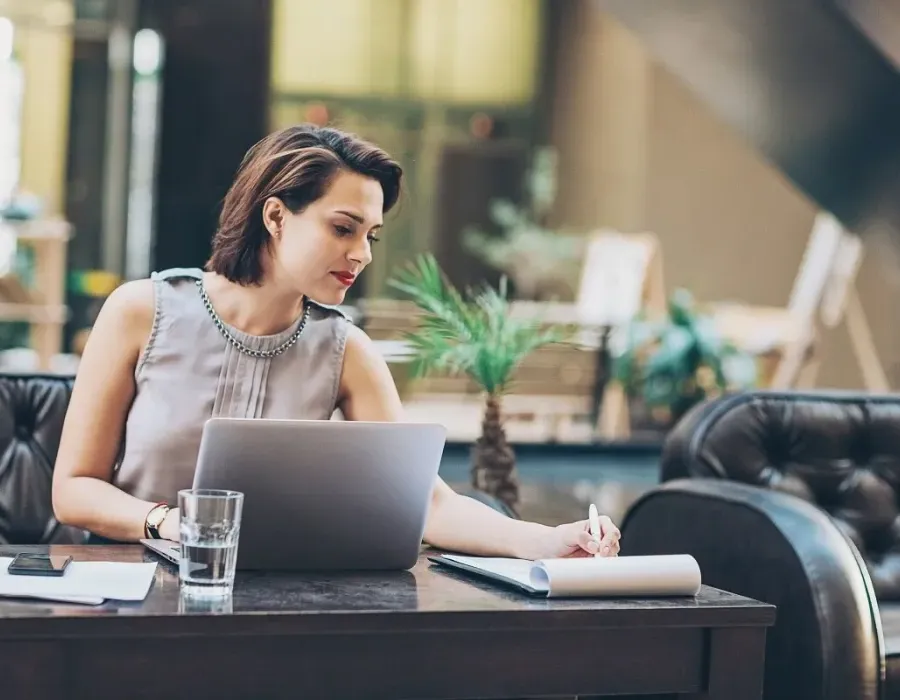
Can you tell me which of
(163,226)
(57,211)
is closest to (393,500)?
(163,226)

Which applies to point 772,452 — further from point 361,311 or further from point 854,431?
point 361,311

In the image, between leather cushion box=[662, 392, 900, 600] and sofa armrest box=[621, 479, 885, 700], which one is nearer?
sofa armrest box=[621, 479, 885, 700]

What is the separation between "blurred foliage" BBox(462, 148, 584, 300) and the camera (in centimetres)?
797

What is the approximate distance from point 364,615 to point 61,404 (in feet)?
4.00

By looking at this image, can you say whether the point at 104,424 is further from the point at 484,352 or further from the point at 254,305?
the point at 484,352

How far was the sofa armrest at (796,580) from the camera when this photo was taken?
204 cm

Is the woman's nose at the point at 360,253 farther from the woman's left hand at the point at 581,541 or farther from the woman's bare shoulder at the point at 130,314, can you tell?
the woman's left hand at the point at 581,541

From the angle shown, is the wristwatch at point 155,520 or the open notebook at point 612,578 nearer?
the open notebook at point 612,578

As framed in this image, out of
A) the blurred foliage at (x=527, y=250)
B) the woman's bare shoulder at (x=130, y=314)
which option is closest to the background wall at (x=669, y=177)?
the blurred foliage at (x=527, y=250)

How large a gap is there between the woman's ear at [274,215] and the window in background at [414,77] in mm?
5720

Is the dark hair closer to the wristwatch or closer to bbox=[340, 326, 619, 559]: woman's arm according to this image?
bbox=[340, 326, 619, 559]: woman's arm

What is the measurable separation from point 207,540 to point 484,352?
5.61ft

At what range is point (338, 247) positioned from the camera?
1839 millimetres

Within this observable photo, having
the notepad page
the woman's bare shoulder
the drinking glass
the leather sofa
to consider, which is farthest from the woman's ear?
the leather sofa
